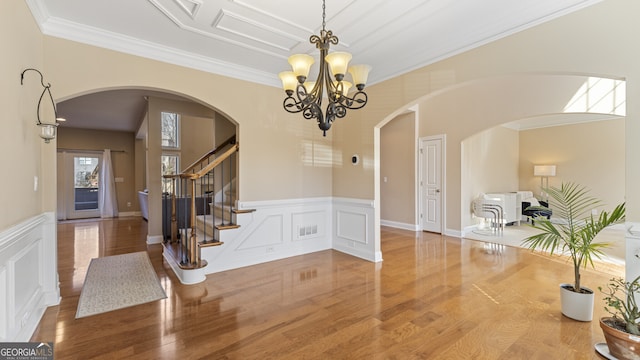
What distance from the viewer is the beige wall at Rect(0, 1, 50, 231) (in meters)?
1.84

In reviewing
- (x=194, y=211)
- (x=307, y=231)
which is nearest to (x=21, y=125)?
(x=194, y=211)

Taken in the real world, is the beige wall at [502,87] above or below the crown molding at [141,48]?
below

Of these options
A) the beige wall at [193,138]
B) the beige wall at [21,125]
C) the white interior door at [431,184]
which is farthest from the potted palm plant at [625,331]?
the beige wall at [193,138]

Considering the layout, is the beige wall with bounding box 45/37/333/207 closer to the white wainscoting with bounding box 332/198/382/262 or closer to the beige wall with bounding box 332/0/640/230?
the white wainscoting with bounding box 332/198/382/262

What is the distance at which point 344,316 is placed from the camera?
258cm

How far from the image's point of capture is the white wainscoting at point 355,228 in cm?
429

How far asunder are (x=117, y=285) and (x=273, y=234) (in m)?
2.03

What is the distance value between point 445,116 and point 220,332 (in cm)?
628

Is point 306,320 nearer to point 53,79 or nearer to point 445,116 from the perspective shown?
A: point 53,79

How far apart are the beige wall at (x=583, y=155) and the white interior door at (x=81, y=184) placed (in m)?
14.1

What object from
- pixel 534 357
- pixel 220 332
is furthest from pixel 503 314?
pixel 220 332

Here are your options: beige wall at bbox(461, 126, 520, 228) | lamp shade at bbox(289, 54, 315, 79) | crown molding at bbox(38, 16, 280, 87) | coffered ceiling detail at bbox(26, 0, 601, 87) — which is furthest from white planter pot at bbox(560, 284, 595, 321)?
crown molding at bbox(38, 16, 280, 87)

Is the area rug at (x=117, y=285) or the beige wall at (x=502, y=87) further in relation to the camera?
the area rug at (x=117, y=285)

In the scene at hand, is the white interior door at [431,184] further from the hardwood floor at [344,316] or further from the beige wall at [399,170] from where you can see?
the hardwood floor at [344,316]
